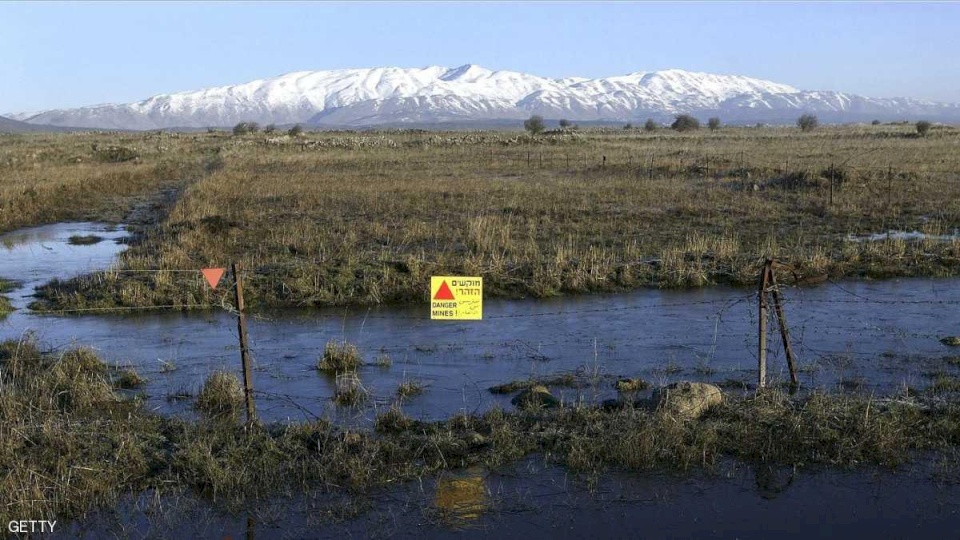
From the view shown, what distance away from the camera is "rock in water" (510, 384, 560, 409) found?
32.2 feet

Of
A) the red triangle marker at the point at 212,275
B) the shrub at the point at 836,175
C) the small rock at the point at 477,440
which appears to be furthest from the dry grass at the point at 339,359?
the shrub at the point at 836,175

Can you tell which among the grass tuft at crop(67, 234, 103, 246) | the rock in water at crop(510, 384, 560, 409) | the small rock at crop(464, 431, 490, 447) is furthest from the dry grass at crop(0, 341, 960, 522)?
the grass tuft at crop(67, 234, 103, 246)

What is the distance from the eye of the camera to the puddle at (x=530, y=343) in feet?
36.0

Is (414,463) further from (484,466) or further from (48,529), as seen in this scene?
(48,529)

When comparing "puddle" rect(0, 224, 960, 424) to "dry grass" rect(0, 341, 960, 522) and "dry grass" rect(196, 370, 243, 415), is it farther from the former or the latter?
"dry grass" rect(0, 341, 960, 522)

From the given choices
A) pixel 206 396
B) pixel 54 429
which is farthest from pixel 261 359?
pixel 54 429

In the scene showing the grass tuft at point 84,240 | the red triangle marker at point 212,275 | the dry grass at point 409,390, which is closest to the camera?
the red triangle marker at point 212,275

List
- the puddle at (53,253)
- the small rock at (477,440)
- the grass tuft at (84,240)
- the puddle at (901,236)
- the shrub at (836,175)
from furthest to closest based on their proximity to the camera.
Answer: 1. the shrub at (836,175)
2. the grass tuft at (84,240)
3. the puddle at (901,236)
4. the puddle at (53,253)
5. the small rock at (477,440)

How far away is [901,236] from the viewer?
22422mm

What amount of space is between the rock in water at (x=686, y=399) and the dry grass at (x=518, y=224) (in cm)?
803

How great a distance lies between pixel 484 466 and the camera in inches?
325

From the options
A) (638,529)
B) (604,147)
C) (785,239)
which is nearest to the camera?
(638,529)

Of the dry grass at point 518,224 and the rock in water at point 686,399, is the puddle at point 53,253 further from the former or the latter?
the rock in water at point 686,399

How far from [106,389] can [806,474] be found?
25.3 ft
